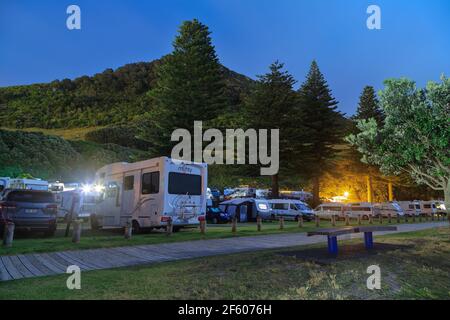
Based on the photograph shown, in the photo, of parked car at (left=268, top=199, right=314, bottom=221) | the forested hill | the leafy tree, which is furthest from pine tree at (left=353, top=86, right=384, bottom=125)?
the leafy tree

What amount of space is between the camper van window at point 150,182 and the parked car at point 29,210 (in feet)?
11.2

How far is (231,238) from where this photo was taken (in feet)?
44.7

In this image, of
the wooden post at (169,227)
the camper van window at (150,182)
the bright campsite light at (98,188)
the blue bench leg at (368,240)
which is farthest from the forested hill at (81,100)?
the blue bench leg at (368,240)

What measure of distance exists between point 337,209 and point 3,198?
27532mm

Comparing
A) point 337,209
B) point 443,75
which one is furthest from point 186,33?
point 443,75

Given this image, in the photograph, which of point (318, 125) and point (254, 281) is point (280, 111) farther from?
point (254, 281)

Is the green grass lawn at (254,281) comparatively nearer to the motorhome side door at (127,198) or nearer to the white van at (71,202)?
the motorhome side door at (127,198)

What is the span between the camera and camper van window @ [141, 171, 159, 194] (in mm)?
14023

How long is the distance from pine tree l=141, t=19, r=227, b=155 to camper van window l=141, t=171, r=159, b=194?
20.7 metres

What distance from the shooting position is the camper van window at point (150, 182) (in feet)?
46.0

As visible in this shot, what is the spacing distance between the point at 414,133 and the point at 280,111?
2575 cm

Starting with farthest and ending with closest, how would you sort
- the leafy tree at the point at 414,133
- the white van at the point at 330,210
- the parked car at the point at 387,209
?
the parked car at the point at 387,209, the white van at the point at 330,210, the leafy tree at the point at 414,133

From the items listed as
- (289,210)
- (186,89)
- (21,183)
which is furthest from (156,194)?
(186,89)
